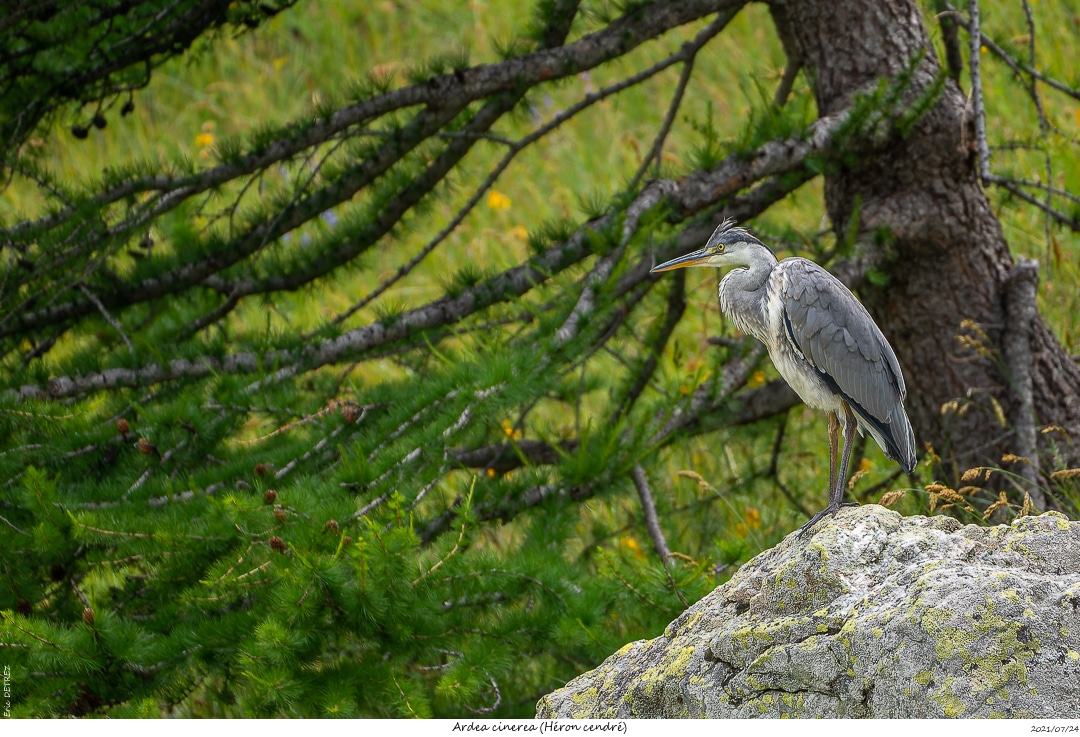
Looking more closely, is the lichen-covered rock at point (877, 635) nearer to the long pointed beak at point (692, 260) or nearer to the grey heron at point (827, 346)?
the grey heron at point (827, 346)

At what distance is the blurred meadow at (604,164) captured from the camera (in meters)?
4.03

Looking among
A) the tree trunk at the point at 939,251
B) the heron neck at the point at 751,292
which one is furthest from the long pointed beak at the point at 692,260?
the tree trunk at the point at 939,251

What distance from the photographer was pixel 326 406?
9.84 ft

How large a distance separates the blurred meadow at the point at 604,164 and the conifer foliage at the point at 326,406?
6.0 inches

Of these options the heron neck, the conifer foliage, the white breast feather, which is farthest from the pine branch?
the white breast feather

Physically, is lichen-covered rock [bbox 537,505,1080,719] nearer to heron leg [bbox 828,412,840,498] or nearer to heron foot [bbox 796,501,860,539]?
heron foot [bbox 796,501,860,539]

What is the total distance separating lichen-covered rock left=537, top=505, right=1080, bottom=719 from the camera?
1.86 meters

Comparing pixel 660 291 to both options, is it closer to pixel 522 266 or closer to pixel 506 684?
pixel 522 266

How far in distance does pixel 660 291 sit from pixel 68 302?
7.55 ft

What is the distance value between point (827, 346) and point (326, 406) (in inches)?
58.7

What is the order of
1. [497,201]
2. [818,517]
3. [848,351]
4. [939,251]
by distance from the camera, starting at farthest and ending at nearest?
[497,201] < [939,251] < [848,351] < [818,517]

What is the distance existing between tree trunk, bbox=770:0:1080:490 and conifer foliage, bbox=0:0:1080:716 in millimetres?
A: 234

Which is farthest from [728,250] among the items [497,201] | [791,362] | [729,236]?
[497,201]

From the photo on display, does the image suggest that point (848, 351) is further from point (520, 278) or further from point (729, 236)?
point (520, 278)
